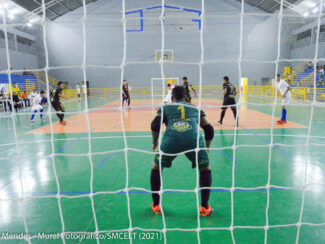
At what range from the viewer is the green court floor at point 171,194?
2359mm

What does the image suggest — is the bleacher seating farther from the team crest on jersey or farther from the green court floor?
the team crest on jersey

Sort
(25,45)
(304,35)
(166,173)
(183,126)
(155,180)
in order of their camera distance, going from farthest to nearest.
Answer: (25,45)
(304,35)
(166,173)
(155,180)
(183,126)

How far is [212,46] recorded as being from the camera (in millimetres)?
21297

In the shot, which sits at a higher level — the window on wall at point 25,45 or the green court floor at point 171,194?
the window on wall at point 25,45

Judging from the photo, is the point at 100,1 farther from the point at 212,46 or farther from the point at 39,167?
the point at 39,167

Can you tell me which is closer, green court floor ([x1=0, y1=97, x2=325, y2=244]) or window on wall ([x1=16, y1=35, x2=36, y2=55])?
green court floor ([x1=0, y1=97, x2=325, y2=244])

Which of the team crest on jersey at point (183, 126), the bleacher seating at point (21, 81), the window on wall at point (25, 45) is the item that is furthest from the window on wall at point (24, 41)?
the team crest on jersey at point (183, 126)

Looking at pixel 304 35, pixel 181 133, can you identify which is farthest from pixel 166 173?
pixel 304 35

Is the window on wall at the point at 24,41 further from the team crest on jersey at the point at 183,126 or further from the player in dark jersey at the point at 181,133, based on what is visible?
the team crest on jersey at the point at 183,126

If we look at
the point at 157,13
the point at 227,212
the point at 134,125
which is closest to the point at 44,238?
the point at 227,212

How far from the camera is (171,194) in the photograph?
10.1ft

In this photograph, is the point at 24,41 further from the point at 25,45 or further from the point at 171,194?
the point at 171,194

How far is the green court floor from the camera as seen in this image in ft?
7.74

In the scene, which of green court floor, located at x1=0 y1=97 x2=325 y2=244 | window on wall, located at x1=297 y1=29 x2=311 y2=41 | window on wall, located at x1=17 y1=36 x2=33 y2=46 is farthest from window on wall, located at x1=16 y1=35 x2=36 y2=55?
window on wall, located at x1=297 y1=29 x2=311 y2=41
